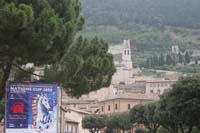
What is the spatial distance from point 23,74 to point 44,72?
1.17 meters

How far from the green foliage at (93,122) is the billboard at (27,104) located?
77.8 metres

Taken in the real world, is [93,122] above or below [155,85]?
below

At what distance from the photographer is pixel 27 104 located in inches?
714

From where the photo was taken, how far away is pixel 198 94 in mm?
48562

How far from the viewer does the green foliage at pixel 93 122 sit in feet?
319

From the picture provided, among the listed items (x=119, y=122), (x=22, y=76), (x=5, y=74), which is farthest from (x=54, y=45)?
(x=119, y=122)

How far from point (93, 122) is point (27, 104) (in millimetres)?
82276

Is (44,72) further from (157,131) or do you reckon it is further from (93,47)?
(157,131)

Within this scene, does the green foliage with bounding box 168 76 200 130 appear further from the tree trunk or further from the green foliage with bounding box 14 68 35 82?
the tree trunk

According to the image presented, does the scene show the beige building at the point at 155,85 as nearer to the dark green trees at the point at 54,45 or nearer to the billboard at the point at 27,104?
the dark green trees at the point at 54,45

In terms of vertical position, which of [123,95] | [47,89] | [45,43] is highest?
[123,95]

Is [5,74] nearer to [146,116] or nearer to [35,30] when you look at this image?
[35,30]

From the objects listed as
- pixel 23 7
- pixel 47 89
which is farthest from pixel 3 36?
pixel 47 89

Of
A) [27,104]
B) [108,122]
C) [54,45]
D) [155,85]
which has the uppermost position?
[155,85]
